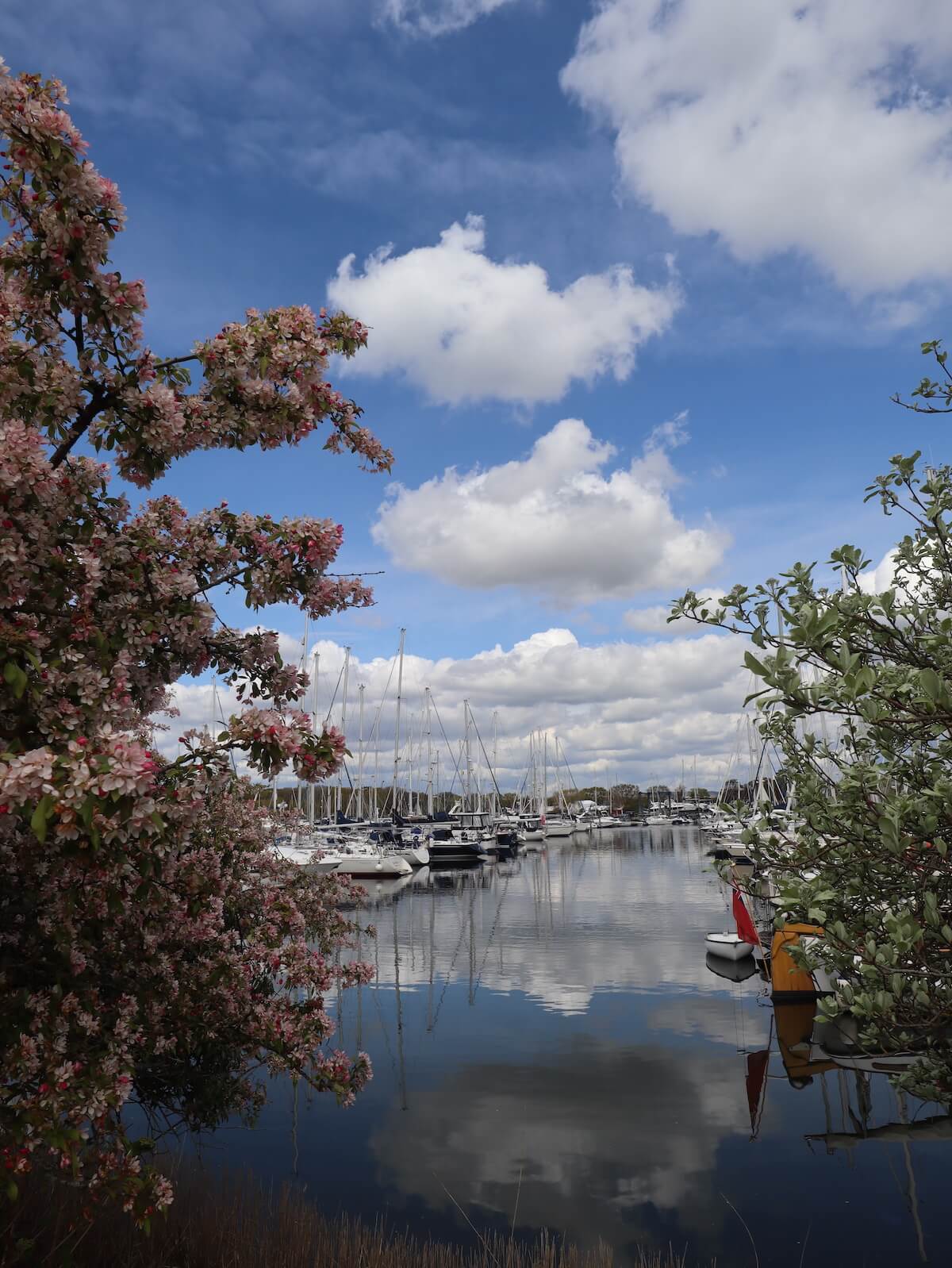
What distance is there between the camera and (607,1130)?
15258 mm

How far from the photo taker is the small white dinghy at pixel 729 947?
28.4 m

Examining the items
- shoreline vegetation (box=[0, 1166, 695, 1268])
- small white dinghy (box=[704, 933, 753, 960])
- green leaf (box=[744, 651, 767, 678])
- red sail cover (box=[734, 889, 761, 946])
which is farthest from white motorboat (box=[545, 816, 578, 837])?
green leaf (box=[744, 651, 767, 678])

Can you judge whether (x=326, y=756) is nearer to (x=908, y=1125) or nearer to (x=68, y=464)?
(x=68, y=464)

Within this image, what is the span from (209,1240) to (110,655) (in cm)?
662

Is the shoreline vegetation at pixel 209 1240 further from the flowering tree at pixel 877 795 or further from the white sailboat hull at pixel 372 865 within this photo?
the white sailboat hull at pixel 372 865

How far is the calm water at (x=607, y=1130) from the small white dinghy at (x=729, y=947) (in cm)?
103

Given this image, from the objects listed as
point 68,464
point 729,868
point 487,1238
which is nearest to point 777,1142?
point 487,1238

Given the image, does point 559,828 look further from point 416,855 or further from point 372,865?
point 372,865

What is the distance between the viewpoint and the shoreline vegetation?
7.61 metres

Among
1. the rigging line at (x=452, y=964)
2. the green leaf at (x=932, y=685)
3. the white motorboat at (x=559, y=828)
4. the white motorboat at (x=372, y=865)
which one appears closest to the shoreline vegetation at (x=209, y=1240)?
the green leaf at (x=932, y=685)

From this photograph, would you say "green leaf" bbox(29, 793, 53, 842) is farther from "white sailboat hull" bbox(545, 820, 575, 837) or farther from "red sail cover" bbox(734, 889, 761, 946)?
"white sailboat hull" bbox(545, 820, 575, 837)

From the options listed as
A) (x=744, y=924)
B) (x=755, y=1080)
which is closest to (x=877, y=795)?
(x=755, y=1080)

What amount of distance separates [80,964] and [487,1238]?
335 inches

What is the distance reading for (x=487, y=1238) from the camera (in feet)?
37.4
